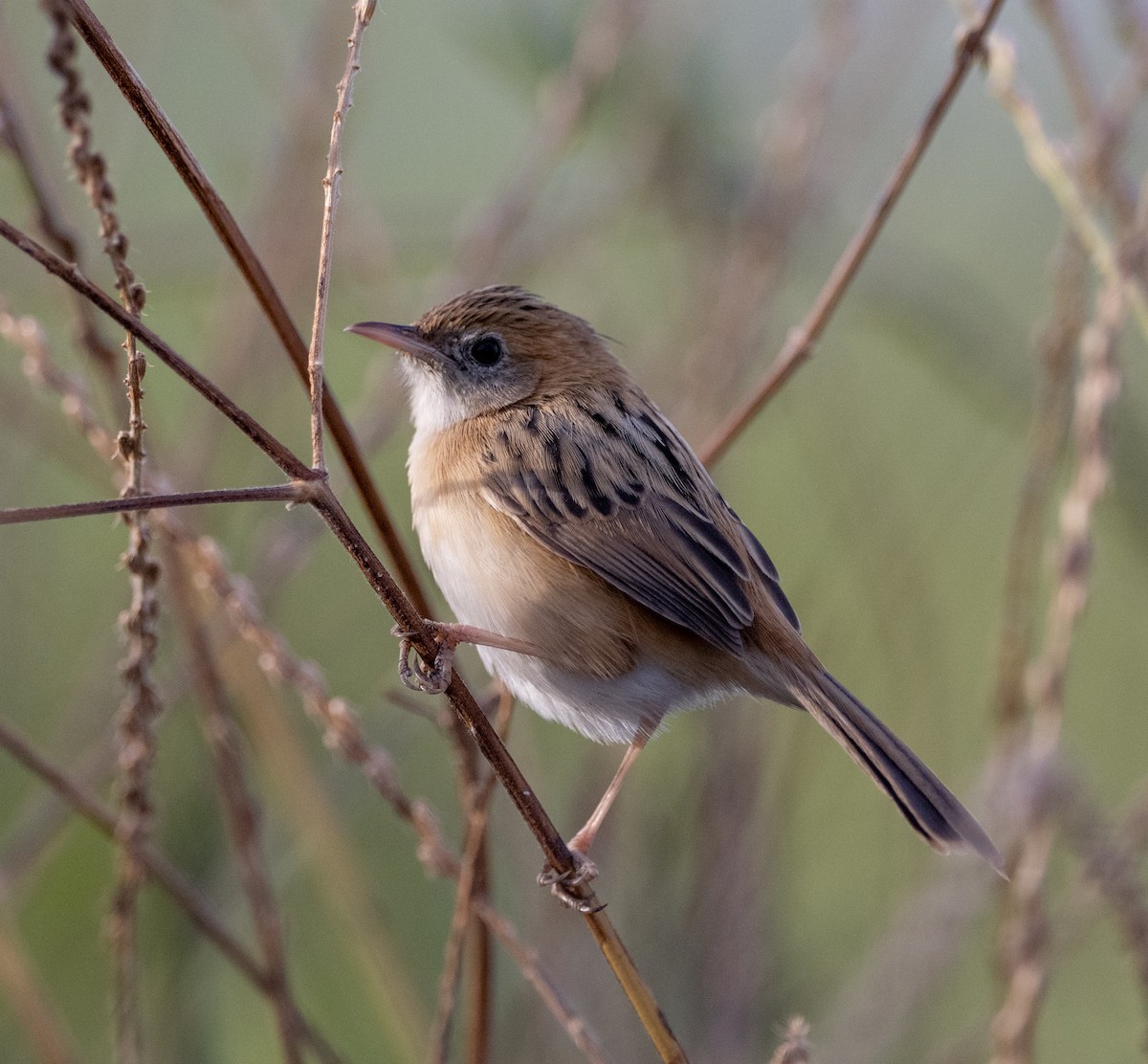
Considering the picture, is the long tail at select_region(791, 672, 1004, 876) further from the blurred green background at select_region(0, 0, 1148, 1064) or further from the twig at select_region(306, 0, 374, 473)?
the twig at select_region(306, 0, 374, 473)

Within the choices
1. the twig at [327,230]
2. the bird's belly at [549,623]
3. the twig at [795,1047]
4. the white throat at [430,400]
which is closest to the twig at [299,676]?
the twig at [795,1047]

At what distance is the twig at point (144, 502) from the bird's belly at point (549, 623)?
1426 millimetres

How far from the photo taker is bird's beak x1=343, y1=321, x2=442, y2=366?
3.07 meters

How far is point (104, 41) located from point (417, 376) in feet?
6.64

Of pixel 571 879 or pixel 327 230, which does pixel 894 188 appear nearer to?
pixel 327 230

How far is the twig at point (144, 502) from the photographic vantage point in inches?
47.3

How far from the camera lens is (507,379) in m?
3.33

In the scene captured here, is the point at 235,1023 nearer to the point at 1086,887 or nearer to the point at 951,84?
the point at 1086,887

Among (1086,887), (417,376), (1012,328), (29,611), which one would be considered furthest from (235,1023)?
(1012,328)

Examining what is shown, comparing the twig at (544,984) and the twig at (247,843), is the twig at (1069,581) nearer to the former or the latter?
the twig at (544,984)

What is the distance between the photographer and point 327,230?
59.6 inches

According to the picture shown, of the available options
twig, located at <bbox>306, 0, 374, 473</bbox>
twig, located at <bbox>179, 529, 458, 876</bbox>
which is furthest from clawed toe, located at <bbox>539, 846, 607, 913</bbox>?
twig, located at <bbox>306, 0, 374, 473</bbox>

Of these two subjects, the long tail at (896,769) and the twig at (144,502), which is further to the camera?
the long tail at (896,769)

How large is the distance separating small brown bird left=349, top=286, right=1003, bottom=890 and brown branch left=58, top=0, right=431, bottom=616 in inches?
20.7
